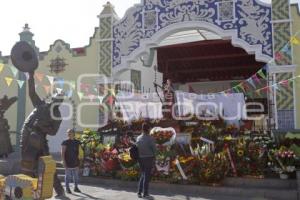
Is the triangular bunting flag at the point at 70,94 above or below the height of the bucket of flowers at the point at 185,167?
above

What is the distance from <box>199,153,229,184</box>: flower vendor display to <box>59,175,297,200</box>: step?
28cm

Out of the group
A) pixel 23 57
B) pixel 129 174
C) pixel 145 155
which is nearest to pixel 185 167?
pixel 129 174

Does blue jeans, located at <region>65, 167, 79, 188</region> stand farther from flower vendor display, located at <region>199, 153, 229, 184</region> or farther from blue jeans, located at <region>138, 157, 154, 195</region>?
flower vendor display, located at <region>199, 153, 229, 184</region>

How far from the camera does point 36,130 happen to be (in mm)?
8945

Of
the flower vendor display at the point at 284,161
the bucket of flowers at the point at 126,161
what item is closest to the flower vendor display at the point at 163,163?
the bucket of flowers at the point at 126,161

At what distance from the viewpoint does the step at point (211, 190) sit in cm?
1002

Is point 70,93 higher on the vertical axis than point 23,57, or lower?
lower

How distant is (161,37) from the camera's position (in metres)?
15.6

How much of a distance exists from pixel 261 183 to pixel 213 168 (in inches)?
47.1

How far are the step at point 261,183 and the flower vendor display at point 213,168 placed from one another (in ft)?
0.82

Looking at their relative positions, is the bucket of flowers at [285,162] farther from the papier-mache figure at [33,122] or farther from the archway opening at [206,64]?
the archway opening at [206,64]

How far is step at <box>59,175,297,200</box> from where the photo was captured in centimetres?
1002

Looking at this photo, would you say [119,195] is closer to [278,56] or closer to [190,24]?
[278,56]

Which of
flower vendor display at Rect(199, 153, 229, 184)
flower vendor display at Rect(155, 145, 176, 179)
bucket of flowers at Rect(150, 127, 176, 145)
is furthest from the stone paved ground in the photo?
bucket of flowers at Rect(150, 127, 176, 145)
